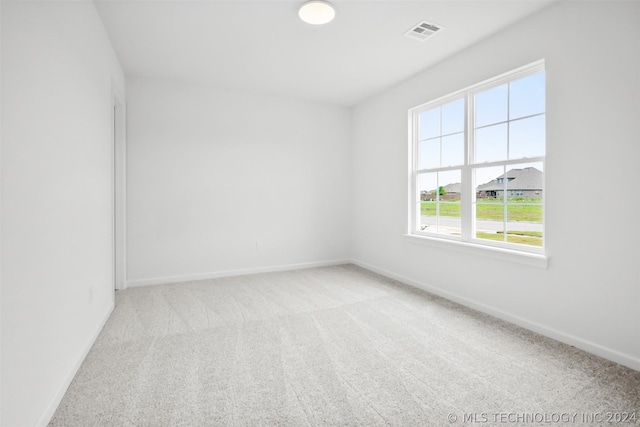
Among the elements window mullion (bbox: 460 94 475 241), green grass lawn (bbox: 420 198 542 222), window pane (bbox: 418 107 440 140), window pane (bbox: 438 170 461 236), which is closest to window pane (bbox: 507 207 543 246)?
green grass lawn (bbox: 420 198 542 222)

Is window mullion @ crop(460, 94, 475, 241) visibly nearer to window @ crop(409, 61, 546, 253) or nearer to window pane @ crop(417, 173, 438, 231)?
window @ crop(409, 61, 546, 253)

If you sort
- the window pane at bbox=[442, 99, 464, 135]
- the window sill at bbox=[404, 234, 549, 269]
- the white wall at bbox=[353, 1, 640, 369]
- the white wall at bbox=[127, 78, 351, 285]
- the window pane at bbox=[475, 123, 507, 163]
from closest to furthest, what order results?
the white wall at bbox=[353, 1, 640, 369] → the window sill at bbox=[404, 234, 549, 269] → the window pane at bbox=[475, 123, 507, 163] → the window pane at bbox=[442, 99, 464, 135] → the white wall at bbox=[127, 78, 351, 285]

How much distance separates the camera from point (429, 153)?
382 centimetres

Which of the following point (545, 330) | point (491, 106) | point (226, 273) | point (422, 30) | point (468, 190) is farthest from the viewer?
point (226, 273)

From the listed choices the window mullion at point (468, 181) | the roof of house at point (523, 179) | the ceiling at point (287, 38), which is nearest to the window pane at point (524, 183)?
the roof of house at point (523, 179)

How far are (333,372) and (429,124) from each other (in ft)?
10.0

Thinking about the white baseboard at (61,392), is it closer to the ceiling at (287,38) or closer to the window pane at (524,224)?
the ceiling at (287,38)

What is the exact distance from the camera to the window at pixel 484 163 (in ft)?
8.84

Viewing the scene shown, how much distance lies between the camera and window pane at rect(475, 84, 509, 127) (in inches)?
115

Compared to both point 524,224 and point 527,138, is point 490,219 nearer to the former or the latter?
point 524,224

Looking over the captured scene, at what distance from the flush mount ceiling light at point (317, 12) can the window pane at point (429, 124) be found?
1736mm

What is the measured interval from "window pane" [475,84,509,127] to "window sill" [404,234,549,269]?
123 cm

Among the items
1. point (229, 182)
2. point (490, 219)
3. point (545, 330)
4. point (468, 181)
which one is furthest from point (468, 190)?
point (229, 182)

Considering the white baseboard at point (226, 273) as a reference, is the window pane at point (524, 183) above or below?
above
